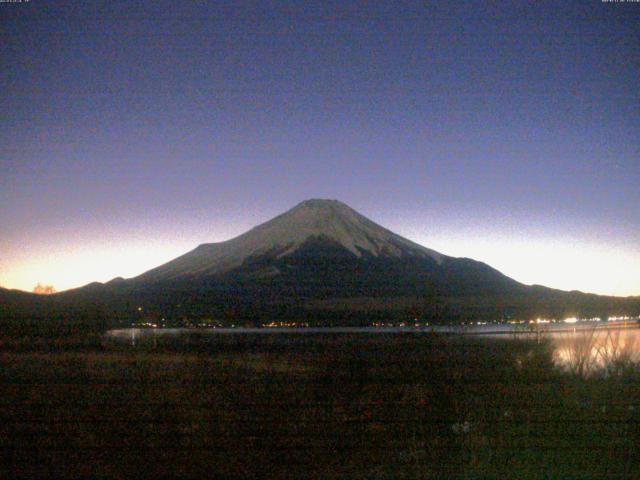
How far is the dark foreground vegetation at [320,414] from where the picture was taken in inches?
151

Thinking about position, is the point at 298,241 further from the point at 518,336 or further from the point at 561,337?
the point at 561,337

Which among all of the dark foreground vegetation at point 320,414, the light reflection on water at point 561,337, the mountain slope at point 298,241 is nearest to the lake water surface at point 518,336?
the light reflection on water at point 561,337

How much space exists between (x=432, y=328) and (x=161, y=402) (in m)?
3.61

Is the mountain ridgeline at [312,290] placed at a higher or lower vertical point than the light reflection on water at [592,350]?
higher

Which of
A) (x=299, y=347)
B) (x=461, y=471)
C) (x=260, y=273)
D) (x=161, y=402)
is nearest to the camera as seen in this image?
(x=461, y=471)

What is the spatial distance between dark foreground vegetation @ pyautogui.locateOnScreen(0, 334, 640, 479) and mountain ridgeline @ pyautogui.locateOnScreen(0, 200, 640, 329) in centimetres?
131

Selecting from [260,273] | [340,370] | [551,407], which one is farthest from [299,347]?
[260,273]

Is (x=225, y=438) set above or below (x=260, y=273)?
below

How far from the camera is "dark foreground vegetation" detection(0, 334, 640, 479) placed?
12.6ft

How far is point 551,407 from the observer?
4.61 metres

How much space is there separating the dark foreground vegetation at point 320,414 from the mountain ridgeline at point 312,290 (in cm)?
131

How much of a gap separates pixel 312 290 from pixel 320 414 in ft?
38.0

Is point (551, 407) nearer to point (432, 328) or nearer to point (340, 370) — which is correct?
point (340, 370)

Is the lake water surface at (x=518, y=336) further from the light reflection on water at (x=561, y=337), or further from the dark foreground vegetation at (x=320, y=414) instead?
the dark foreground vegetation at (x=320, y=414)
